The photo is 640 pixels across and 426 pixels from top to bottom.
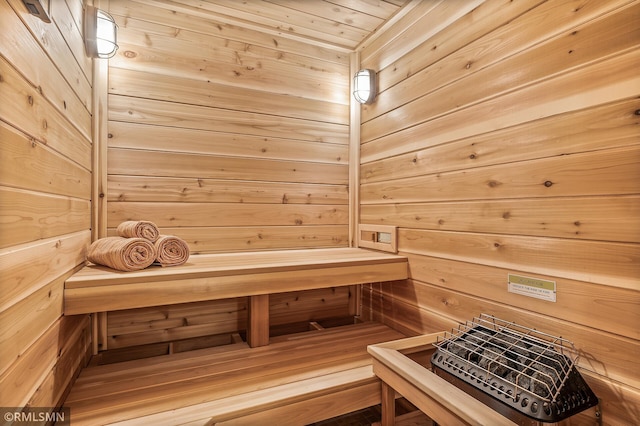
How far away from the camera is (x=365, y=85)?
93.1 inches

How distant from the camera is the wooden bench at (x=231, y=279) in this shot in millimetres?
1390

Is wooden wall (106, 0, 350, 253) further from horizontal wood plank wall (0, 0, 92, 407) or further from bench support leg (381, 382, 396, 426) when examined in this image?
bench support leg (381, 382, 396, 426)

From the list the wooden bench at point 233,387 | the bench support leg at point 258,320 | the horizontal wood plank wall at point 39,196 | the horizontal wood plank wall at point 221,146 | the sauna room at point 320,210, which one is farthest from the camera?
the horizontal wood plank wall at point 221,146

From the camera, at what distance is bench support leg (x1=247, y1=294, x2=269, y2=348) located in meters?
1.87

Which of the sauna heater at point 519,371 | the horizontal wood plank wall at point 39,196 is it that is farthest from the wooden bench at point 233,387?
the sauna heater at point 519,371

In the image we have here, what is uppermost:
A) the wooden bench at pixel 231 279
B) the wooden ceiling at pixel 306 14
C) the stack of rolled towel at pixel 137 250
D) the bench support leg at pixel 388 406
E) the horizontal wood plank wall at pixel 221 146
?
the wooden ceiling at pixel 306 14

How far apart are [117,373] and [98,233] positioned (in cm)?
77

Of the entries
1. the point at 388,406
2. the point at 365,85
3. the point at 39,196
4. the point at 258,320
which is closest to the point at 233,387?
the point at 258,320

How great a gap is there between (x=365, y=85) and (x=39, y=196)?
78.6 inches

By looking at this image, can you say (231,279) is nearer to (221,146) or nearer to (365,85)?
(221,146)

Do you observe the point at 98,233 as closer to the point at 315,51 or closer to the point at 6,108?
the point at 6,108

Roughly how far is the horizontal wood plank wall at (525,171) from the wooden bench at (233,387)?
639 millimetres

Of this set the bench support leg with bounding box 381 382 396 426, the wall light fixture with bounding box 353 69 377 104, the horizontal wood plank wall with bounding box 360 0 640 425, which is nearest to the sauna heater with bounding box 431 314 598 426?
the horizontal wood plank wall with bounding box 360 0 640 425

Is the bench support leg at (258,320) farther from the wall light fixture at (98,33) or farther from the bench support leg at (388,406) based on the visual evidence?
the wall light fixture at (98,33)
